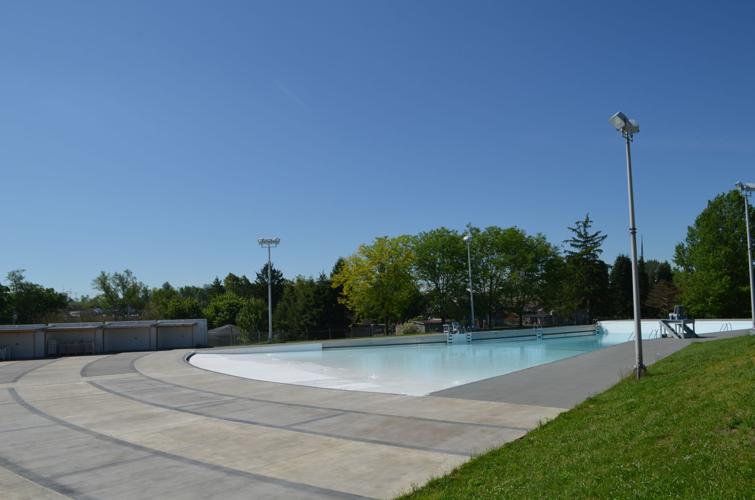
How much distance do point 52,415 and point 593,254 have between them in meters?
71.8

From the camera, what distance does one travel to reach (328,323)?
62.4 meters

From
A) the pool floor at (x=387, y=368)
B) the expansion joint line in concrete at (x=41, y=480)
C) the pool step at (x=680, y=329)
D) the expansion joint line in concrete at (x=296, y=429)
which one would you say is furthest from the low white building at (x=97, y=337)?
the pool step at (x=680, y=329)

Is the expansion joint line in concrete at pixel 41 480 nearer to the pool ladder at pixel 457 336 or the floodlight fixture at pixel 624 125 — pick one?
the floodlight fixture at pixel 624 125

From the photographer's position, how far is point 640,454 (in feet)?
19.1

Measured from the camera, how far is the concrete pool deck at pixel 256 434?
716cm

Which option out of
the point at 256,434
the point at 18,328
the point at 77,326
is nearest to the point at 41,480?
the point at 256,434

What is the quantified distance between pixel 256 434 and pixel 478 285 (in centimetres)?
5086

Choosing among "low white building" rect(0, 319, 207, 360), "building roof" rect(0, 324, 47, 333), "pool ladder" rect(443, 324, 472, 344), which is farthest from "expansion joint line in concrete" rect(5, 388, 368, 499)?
"pool ladder" rect(443, 324, 472, 344)

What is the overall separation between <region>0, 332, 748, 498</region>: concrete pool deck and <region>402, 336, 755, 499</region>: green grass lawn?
0.89m

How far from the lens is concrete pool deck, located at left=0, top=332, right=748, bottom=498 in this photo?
716cm

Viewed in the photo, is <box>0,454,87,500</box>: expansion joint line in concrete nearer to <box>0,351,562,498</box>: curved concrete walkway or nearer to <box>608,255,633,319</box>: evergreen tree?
<box>0,351,562,498</box>: curved concrete walkway

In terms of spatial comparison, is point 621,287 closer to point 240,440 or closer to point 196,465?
point 240,440

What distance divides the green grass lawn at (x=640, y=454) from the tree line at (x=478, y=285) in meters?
39.9

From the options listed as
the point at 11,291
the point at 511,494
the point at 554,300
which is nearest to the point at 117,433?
the point at 511,494
